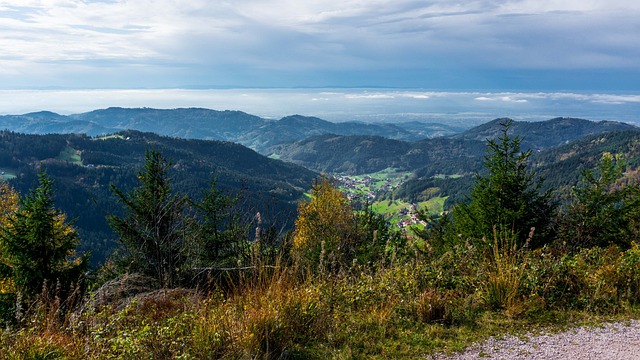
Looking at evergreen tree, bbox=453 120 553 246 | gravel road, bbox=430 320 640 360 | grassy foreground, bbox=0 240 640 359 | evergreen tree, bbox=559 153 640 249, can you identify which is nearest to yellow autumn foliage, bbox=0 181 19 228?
grassy foreground, bbox=0 240 640 359

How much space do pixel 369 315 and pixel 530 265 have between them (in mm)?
3285

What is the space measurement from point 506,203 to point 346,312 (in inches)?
583

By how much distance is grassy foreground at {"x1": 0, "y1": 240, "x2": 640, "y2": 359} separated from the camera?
163 inches

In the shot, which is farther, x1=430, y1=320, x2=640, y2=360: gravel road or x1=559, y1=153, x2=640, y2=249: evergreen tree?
x1=559, y1=153, x2=640, y2=249: evergreen tree

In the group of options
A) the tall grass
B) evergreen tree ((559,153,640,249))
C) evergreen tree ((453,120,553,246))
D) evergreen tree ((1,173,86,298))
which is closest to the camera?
the tall grass

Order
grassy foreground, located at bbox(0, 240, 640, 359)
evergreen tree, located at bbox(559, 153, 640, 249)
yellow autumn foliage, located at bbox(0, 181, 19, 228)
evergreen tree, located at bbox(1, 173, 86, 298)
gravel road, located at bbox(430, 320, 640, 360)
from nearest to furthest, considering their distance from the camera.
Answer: grassy foreground, located at bbox(0, 240, 640, 359) < gravel road, located at bbox(430, 320, 640, 360) < evergreen tree, located at bbox(1, 173, 86, 298) < evergreen tree, located at bbox(559, 153, 640, 249) < yellow autumn foliage, located at bbox(0, 181, 19, 228)

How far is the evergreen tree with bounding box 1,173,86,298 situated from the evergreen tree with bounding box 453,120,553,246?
17806mm

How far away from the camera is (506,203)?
1738 centimetres

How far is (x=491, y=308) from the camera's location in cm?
569

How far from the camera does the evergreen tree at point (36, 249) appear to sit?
14.0m

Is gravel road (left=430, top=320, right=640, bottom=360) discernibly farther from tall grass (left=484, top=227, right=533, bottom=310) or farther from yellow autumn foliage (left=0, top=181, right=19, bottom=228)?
yellow autumn foliage (left=0, top=181, right=19, bottom=228)

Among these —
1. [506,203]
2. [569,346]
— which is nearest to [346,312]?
[569,346]

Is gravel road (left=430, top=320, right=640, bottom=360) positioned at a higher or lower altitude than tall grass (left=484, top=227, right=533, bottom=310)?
lower

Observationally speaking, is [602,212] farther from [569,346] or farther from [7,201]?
[7,201]
